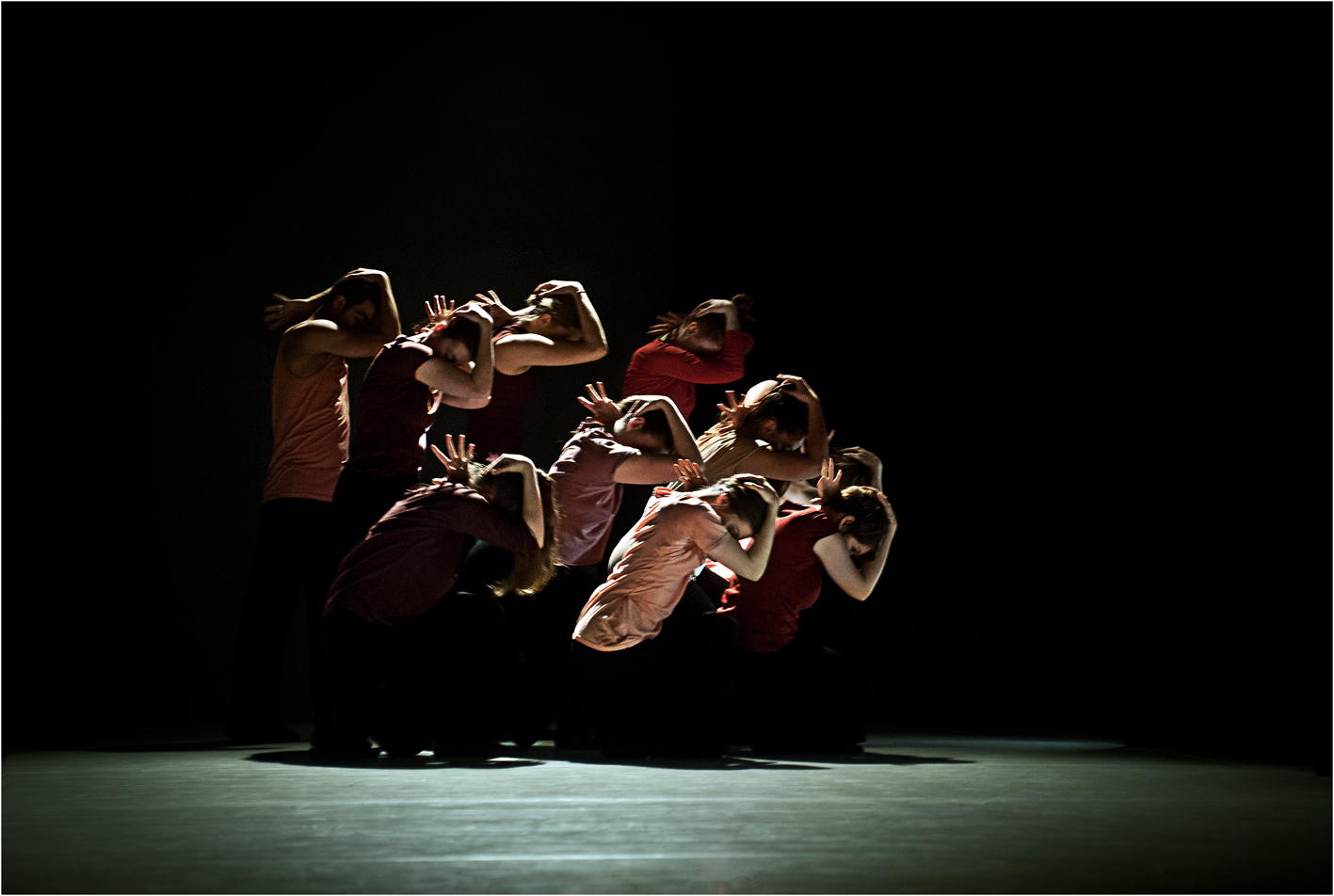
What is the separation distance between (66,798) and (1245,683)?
3201mm

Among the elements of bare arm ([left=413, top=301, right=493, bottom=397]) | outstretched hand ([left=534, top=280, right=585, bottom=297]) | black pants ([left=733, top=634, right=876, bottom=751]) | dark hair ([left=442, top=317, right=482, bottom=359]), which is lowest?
black pants ([left=733, top=634, right=876, bottom=751])

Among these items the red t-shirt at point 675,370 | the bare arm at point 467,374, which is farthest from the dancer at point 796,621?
the bare arm at point 467,374

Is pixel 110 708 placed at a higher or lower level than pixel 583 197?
lower

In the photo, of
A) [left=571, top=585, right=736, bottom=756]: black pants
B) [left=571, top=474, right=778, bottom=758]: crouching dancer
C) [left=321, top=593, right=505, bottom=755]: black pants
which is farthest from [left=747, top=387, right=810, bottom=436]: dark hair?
[left=321, top=593, right=505, bottom=755]: black pants

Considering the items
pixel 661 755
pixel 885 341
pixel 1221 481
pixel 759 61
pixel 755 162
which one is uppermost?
pixel 759 61

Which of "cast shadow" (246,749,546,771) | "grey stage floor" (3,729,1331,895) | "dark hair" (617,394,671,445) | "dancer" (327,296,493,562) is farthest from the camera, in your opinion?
"dark hair" (617,394,671,445)

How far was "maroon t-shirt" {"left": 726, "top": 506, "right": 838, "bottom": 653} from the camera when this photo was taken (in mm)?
3734

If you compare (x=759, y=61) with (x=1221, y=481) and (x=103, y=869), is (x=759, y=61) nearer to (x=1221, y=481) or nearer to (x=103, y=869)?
(x=1221, y=481)

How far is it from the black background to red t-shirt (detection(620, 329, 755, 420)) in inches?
36.4

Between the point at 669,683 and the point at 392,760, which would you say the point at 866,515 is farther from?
the point at 392,760

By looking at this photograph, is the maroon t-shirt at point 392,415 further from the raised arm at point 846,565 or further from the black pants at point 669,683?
the raised arm at point 846,565

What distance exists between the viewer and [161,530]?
4805 millimetres

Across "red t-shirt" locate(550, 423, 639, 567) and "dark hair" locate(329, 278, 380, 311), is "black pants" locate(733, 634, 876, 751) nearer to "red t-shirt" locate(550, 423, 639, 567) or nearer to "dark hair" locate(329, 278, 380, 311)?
"red t-shirt" locate(550, 423, 639, 567)

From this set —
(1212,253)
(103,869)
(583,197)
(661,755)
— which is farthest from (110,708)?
(1212,253)
